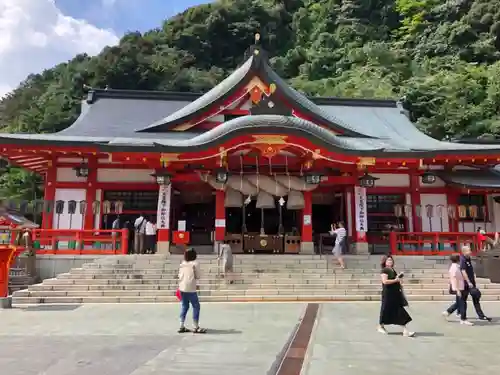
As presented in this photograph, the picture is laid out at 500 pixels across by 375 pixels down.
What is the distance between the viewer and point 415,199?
17.6m

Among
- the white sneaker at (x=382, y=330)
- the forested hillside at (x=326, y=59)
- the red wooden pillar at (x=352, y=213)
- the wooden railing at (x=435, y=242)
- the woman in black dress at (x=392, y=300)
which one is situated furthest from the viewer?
the forested hillside at (x=326, y=59)

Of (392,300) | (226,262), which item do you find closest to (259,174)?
(226,262)

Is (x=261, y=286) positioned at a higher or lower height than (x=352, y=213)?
lower

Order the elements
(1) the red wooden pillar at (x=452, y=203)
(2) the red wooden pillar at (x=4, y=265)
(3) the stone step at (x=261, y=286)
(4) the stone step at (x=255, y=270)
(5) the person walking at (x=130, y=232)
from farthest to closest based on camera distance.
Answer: (1) the red wooden pillar at (x=452, y=203), (5) the person walking at (x=130, y=232), (4) the stone step at (x=255, y=270), (3) the stone step at (x=261, y=286), (2) the red wooden pillar at (x=4, y=265)

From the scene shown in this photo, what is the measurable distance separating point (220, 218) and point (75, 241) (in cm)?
513

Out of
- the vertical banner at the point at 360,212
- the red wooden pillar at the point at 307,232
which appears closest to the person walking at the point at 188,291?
the red wooden pillar at the point at 307,232

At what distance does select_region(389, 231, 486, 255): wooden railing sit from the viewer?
15633mm

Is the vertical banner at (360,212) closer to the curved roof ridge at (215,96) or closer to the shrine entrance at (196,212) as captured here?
the shrine entrance at (196,212)

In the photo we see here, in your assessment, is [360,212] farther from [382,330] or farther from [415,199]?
[382,330]

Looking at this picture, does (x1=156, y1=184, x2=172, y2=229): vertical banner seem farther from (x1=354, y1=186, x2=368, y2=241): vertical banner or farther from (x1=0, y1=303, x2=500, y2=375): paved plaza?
(x1=354, y1=186, x2=368, y2=241): vertical banner

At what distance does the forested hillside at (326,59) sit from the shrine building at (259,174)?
762 inches

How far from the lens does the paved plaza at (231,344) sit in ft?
17.1

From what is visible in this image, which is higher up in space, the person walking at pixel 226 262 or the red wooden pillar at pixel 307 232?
the red wooden pillar at pixel 307 232

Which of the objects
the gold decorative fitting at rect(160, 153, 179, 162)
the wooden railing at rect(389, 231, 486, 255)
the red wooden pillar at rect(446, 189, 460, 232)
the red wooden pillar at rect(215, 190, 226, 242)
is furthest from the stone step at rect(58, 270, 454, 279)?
the red wooden pillar at rect(446, 189, 460, 232)
